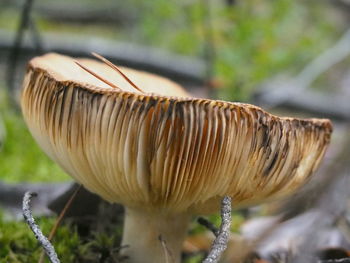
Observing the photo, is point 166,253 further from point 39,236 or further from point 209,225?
point 39,236

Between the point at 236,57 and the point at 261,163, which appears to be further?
the point at 236,57

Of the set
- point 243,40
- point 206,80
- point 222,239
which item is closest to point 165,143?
point 222,239

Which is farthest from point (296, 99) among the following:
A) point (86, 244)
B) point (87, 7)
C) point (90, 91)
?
point (87, 7)

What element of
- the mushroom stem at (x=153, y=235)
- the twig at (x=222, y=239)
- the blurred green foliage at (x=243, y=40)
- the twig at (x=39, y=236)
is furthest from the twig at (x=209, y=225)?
the blurred green foliage at (x=243, y=40)

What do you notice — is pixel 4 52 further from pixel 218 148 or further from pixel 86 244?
pixel 218 148

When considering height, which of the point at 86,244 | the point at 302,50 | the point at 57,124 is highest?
the point at 302,50

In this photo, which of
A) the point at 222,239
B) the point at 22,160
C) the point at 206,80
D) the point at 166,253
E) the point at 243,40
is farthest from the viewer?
the point at 206,80

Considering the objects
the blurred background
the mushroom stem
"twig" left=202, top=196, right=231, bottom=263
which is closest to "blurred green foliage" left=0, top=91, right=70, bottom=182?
the blurred background

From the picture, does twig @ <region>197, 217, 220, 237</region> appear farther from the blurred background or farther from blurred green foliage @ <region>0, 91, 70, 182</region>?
blurred green foliage @ <region>0, 91, 70, 182</region>
